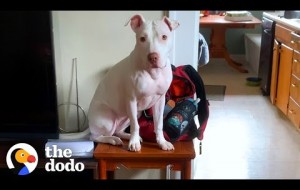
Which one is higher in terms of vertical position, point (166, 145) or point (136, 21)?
point (136, 21)

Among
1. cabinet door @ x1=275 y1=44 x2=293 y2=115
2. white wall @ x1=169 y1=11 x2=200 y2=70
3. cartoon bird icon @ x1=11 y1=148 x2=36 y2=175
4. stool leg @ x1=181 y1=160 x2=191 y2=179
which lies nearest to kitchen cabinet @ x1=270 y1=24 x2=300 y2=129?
cabinet door @ x1=275 y1=44 x2=293 y2=115

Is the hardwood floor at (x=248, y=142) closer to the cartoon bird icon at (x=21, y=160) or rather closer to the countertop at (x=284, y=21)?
the countertop at (x=284, y=21)

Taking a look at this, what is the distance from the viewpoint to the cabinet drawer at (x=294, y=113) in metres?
2.29

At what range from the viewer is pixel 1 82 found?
1.22m

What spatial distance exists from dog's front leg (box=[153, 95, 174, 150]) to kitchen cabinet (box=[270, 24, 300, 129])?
51.7 inches

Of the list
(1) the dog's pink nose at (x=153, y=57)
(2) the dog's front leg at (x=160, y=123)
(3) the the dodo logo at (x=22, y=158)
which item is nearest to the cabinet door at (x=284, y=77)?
(2) the dog's front leg at (x=160, y=123)

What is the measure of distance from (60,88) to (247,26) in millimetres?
2289

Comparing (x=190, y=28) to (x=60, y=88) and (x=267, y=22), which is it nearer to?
(x=60, y=88)

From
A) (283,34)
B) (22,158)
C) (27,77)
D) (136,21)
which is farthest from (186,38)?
(283,34)

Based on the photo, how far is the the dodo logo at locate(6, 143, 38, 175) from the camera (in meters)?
1.16

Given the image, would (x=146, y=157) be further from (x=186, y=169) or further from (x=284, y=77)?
(x=284, y=77)

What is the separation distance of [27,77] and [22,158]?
9.8 inches

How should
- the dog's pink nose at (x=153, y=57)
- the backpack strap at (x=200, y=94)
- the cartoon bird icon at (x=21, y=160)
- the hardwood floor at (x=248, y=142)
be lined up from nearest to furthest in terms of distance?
the dog's pink nose at (x=153, y=57), the cartoon bird icon at (x=21, y=160), the backpack strap at (x=200, y=94), the hardwood floor at (x=248, y=142)

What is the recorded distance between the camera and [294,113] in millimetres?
2342
